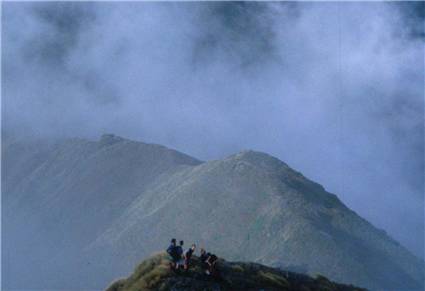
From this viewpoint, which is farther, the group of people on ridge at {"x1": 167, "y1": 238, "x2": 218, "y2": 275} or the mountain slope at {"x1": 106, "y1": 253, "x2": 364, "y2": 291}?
the group of people on ridge at {"x1": 167, "y1": 238, "x2": 218, "y2": 275}

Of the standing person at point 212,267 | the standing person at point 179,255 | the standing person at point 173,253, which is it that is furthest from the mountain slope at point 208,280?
the standing person at point 179,255

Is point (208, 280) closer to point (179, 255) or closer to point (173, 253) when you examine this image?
point (179, 255)

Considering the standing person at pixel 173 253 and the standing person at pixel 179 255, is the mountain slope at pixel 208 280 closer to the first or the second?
the standing person at pixel 173 253

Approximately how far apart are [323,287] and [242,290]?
44.0ft

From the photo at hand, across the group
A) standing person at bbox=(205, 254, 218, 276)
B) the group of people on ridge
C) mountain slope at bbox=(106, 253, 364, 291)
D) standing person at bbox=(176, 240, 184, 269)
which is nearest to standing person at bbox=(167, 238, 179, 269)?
the group of people on ridge

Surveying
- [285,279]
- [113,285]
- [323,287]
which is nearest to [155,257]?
[113,285]

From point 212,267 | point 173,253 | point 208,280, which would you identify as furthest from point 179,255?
point 208,280

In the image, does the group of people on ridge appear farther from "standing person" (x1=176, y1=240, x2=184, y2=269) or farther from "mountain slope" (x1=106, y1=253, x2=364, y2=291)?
"mountain slope" (x1=106, y1=253, x2=364, y2=291)

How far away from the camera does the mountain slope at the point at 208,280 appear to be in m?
44.6

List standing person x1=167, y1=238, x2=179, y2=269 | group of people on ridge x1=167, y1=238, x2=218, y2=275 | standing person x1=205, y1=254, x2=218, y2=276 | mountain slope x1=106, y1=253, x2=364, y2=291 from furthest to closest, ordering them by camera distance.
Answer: standing person x1=205, y1=254, x2=218, y2=276, group of people on ridge x1=167, y1=238, x2=218, y2=275, standing person x1=167, y1=238, x2=179, y2=269, mountain slope x1=106, y1=253, x2=364, y2=291

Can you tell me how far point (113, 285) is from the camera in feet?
169

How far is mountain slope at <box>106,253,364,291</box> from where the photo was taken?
146ft

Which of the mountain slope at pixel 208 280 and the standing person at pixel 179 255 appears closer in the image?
the mountain slope at pixel 208 280

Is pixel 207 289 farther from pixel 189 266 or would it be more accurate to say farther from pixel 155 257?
pixel 155 257
